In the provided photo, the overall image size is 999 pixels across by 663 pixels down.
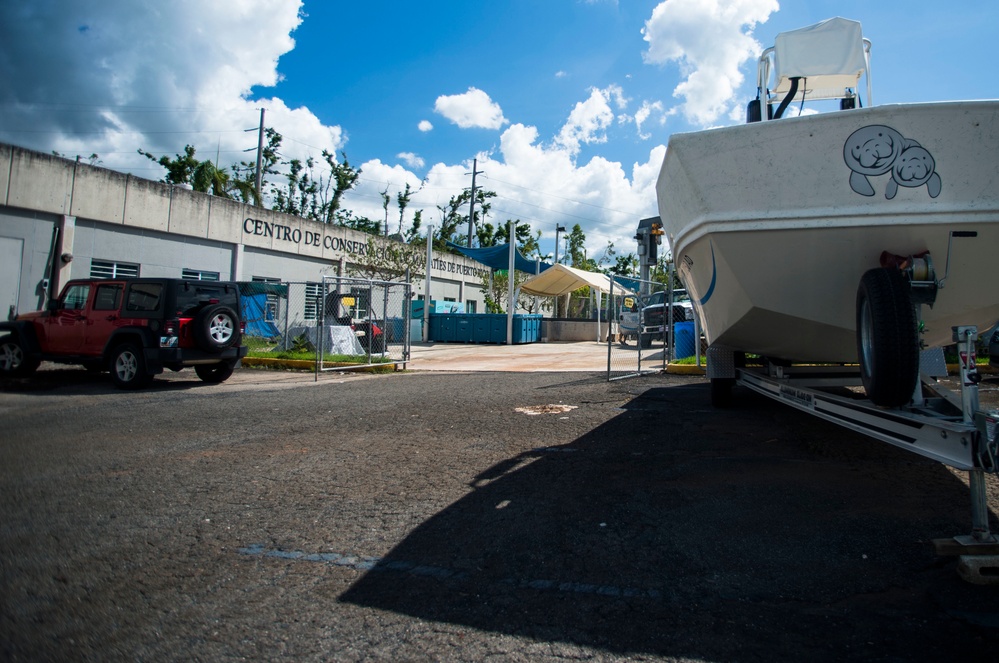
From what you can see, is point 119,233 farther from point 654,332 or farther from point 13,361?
point 654,332

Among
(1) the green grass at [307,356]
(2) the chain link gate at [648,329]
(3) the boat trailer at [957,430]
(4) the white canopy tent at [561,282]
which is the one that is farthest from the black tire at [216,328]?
(4) the white canopy tent at [561,282]

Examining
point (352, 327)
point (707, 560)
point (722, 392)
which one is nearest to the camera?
point (707, 560)

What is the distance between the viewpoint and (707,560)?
303 cm

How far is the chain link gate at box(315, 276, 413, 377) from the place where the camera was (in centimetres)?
1223

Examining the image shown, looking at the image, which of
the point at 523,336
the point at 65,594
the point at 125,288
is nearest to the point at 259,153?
the point at 523,336

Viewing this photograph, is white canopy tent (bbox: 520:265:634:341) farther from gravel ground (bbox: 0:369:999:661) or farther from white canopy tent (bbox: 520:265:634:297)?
gravel ground (bbox: 0:369:999:661)

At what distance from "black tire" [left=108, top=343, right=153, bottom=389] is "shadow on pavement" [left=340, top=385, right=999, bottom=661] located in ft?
24.2

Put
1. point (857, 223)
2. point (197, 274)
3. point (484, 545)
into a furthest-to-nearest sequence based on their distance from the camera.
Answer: point (197, 274)
point (857, 223)
point (484, 545)

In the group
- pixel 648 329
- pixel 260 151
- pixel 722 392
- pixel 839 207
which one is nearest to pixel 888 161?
pixel 839 207

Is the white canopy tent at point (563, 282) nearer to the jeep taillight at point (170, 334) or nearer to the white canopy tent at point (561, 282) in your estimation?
the white canopy tent at point (561, 282)

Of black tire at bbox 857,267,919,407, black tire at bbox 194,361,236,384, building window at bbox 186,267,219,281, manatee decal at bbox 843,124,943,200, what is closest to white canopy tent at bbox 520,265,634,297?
building window at bbox 186,267,219,281

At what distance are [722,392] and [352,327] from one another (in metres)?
10.8

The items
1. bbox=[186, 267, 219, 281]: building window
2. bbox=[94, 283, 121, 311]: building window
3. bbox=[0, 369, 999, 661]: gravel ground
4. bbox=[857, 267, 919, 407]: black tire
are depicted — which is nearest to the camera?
bbox=[0, 369, 999, 661]: gravel ground

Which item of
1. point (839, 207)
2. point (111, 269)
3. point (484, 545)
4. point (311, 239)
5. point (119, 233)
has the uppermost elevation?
point (311, 239)
